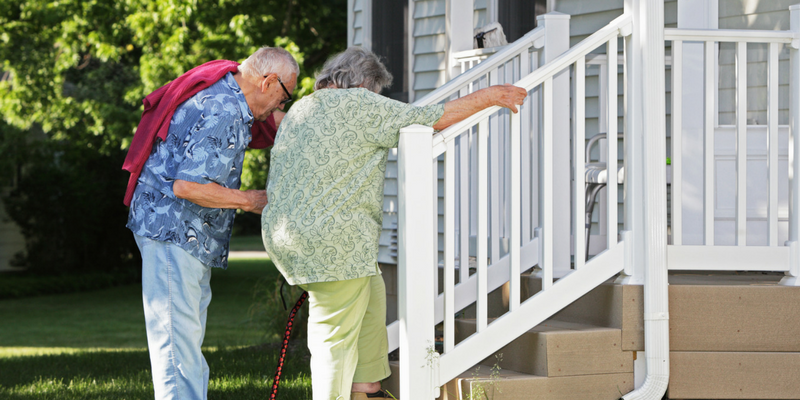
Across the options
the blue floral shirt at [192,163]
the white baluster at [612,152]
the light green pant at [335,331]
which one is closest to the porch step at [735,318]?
the white baluster at [612,152]

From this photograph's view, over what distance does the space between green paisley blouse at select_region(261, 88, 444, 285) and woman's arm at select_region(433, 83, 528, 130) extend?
0.49 ft

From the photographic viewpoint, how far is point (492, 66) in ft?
14.1

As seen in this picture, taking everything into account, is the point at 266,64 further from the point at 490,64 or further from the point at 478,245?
the point at 490,64

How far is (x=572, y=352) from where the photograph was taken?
10.9 feet

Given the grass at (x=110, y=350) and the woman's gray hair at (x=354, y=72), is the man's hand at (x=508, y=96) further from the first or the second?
the grass at (x=110, y=350)

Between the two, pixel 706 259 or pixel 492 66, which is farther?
pixel 492 66

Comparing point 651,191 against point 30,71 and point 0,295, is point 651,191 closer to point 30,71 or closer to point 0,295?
point 30,71

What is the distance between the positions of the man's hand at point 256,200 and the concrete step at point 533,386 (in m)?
0.94

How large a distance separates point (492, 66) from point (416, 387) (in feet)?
6.35

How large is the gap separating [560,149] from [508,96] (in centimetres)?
87

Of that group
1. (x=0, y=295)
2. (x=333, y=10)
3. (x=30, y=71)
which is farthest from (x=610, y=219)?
(x=0, y=295)

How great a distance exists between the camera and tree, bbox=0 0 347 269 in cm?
1162

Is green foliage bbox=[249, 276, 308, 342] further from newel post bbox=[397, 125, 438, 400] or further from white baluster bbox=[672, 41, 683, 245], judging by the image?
white baluster bbox=[672, 41, 683, 245]

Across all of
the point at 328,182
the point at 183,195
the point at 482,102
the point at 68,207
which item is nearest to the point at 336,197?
the point at 328,182
